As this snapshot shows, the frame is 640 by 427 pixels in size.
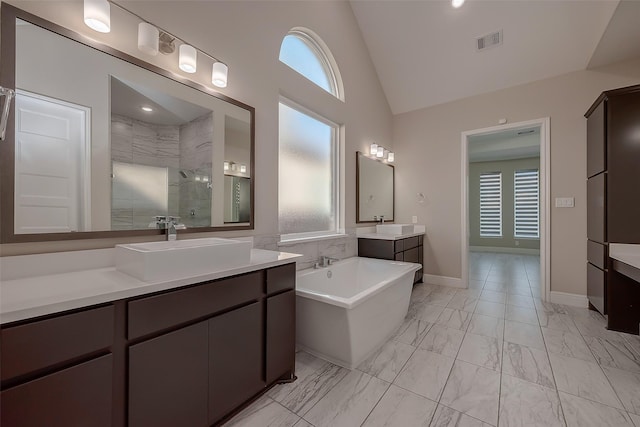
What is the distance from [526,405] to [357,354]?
1.02 meters

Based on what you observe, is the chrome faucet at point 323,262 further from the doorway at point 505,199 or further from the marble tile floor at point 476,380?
the doorway at point 505,199

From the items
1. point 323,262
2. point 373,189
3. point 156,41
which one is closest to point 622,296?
point 373,189

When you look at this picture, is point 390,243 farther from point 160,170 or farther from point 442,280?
point 160,170

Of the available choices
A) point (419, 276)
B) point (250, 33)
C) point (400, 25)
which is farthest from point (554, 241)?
point (250, 33)

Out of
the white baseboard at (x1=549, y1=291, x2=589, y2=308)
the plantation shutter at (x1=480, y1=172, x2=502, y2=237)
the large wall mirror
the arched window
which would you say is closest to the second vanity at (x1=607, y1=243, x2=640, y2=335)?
the white baseboard at (x1=549, y1=291, x2=589, y2=308)

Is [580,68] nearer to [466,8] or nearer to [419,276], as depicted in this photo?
[466,8]

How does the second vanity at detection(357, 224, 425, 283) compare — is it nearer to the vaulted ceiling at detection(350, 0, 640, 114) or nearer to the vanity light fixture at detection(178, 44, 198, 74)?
the vaulted ceiling at detection(350, 0, 640, 114)

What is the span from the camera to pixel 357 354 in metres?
1.89

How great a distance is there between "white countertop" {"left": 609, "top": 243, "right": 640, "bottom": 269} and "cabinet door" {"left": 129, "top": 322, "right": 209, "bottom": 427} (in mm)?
3271

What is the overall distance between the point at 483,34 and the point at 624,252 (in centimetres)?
281

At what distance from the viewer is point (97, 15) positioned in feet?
4.16

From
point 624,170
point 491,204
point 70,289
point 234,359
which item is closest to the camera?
point 70,289

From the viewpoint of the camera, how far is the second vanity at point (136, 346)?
795mm

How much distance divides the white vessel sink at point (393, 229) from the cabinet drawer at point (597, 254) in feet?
6.39
